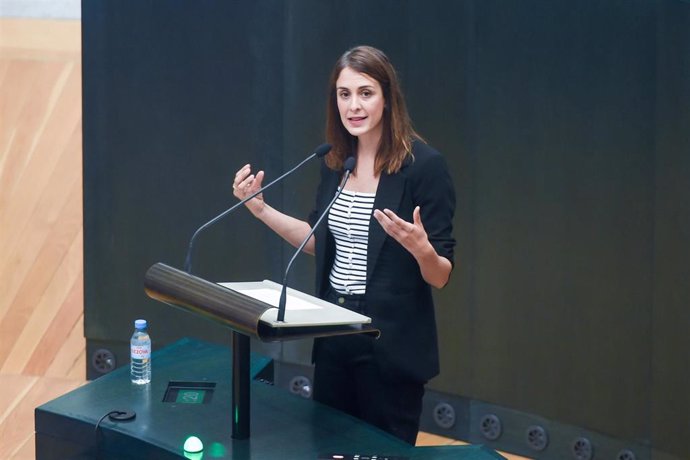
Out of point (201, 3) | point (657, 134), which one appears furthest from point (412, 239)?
point (201, 3)

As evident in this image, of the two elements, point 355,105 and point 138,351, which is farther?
point 138,351

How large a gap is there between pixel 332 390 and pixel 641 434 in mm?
1165

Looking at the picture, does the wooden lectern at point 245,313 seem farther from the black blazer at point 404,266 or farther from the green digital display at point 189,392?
the green digital display at point 189,392

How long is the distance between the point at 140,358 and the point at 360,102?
78cm

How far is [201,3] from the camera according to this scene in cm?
373

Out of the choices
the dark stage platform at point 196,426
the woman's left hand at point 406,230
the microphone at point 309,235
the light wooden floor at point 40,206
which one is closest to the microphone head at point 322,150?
the microphone at point 309,235

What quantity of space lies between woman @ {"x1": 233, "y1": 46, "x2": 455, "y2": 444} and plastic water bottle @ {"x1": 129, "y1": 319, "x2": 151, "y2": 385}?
42 centimetres

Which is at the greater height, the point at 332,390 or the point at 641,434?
the point at 332,390

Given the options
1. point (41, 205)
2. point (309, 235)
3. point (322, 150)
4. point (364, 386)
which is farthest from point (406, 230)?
point (41, 205)

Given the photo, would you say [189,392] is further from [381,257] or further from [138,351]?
[381,257]

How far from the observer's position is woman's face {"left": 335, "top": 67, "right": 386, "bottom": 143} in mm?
2215

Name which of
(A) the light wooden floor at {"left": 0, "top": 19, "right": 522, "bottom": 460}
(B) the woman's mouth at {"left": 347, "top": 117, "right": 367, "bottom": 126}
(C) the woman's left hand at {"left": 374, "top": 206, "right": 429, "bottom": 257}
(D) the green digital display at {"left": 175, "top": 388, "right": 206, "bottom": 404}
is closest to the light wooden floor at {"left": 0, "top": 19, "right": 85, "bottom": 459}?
(A) the light wooden floor at {"left": 0, "top": 19, "right": 522, "bottom": 460}

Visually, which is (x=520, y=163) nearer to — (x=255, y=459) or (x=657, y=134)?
(x=657, y=134)

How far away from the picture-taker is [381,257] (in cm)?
220
